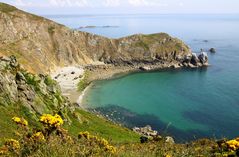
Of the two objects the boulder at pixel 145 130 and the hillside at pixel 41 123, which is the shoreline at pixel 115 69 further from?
the hillside at pixel 41 123

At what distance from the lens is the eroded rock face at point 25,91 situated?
42.7 metres

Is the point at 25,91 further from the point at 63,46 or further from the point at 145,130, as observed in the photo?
the point at 63,46

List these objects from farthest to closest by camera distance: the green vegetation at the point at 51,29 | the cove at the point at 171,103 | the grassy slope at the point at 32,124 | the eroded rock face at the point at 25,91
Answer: the green vegetation at the point at 51,29 < the cove at the point at 171,103 < the eroded rock face at the point at 25,91 < the grassy slope at the point at 32,124

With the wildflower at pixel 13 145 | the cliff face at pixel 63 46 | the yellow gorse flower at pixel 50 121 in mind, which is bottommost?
the cliff face at pixel 63 46

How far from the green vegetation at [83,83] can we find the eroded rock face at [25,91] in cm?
6153

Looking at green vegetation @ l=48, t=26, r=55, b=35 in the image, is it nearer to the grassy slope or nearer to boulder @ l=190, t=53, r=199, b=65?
boulder @ l=190, t=53, r=199, b=65

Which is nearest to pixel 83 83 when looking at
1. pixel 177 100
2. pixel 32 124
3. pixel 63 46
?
pixel 63 46

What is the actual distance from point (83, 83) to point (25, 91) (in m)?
79.4

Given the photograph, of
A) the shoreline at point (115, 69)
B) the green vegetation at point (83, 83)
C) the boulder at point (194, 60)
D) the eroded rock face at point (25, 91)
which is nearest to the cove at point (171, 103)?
the green vegetation at point (83, 83)

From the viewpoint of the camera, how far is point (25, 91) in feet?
149

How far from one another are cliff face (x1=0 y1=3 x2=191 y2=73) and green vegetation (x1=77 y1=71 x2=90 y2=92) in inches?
555

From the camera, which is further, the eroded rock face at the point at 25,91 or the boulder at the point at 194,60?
the boulder at the point at 194,60

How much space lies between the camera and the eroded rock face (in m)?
42.7

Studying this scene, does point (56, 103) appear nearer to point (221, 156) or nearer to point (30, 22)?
point (221, 156)
